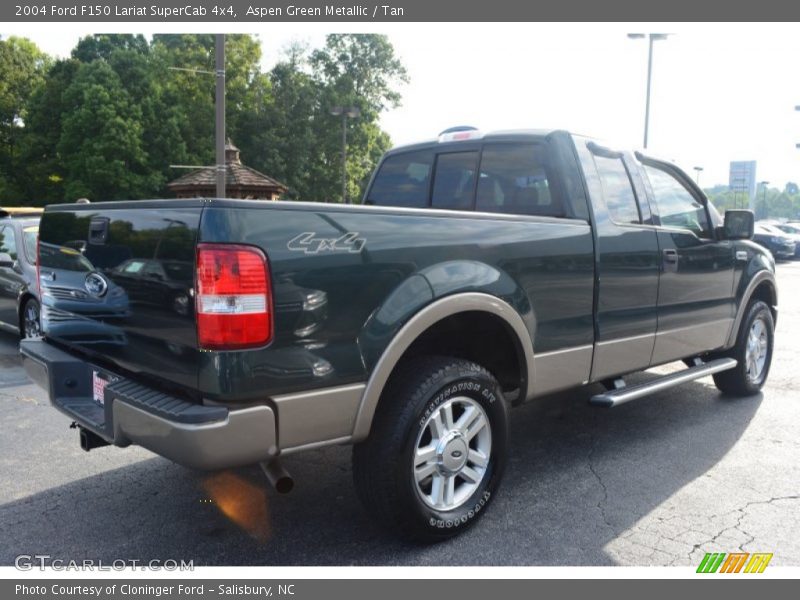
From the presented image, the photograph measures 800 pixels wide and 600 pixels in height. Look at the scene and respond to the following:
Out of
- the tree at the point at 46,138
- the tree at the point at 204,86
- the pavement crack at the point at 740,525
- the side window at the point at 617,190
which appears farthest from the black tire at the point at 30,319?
the tree at the point at 204,86

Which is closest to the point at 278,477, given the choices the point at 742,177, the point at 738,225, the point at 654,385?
the point at 654,385

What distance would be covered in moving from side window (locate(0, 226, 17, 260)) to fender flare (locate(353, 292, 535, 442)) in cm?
630

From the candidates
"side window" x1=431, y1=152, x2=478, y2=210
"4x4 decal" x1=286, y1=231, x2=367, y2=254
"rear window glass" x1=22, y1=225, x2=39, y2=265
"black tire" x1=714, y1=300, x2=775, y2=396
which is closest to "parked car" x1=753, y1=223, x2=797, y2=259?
"black tire" x1=714, y1=300, x2=775, y2=396

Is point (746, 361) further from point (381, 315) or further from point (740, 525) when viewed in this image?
point (381, 315)

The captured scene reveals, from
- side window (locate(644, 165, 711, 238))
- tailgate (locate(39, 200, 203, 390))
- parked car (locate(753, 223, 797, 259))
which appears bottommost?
parked car (locate(753, 223, 797, 259))

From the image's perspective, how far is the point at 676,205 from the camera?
487 centimetres

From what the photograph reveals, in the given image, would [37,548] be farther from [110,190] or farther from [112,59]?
[112,59]

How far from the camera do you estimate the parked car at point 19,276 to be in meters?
7.27

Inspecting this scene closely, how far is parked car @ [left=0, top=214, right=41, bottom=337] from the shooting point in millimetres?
7273

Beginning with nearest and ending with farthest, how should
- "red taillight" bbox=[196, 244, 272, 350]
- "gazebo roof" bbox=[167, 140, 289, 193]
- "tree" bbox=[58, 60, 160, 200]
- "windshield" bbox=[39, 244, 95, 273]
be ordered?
"red taillight" bbox=[196, 244, 272, 350] < "windshield" bbox=[39, 244, 95, 273] < "gazebo roof" bbox=[167, 140, 289, 193] < "tree" bbox=[58, 60, 160, 200]

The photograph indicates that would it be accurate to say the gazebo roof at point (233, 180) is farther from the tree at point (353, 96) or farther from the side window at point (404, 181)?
the tree at point (353, 96)

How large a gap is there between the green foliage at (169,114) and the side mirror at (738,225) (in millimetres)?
37007

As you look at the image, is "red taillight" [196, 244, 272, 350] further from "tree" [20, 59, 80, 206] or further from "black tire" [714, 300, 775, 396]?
"tree" [20, 59, 80, 206]

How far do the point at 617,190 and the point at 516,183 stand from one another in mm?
652
